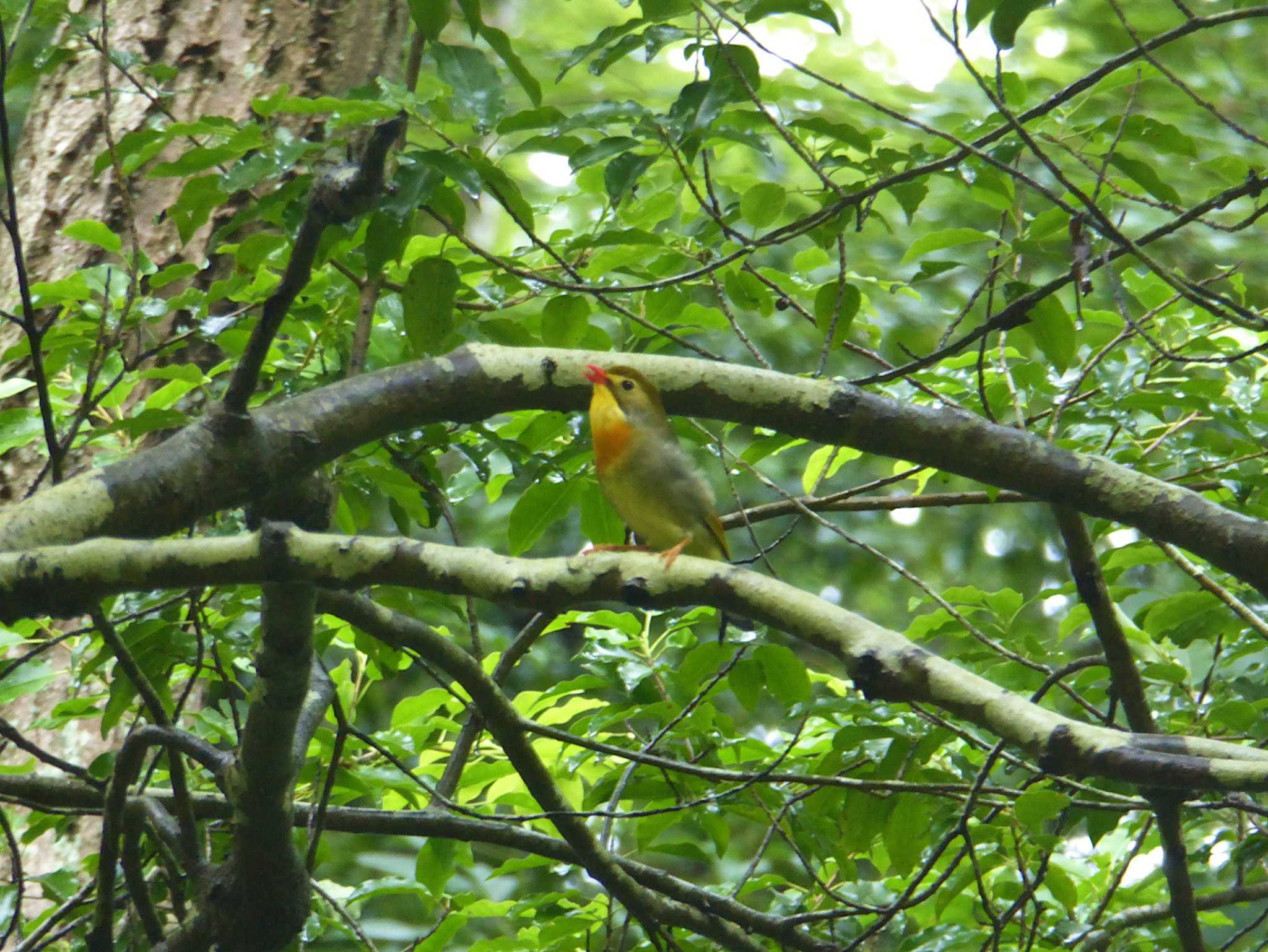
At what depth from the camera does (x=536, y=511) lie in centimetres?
291

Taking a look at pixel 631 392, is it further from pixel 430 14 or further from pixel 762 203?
pixel 430 14

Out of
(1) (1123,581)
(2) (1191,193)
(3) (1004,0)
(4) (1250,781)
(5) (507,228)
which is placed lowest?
(4) (1250,781)

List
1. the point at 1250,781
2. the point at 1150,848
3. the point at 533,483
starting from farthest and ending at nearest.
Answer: the point at 1150,848
the point at 533,483
the point at 1250,781

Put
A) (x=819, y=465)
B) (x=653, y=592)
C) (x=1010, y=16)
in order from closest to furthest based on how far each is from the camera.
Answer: (x=653, y=592) < (x=1010, y=16) < (x=819, y=465)

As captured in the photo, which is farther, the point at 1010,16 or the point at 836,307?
the point at 836,307

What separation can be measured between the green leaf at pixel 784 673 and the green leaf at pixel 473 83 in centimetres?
122

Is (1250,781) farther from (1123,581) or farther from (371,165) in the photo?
(1123,581)

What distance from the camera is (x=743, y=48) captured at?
237 cm

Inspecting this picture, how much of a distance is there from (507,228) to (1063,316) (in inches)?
281

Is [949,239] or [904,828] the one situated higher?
[949,239]

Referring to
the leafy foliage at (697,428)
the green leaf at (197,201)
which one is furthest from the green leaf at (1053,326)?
the green leaf at (197,201)

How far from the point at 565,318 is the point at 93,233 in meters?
1.04

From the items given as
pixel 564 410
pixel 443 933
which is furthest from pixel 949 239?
pixel 443 933

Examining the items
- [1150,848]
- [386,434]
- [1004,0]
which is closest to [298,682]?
[386,434]
